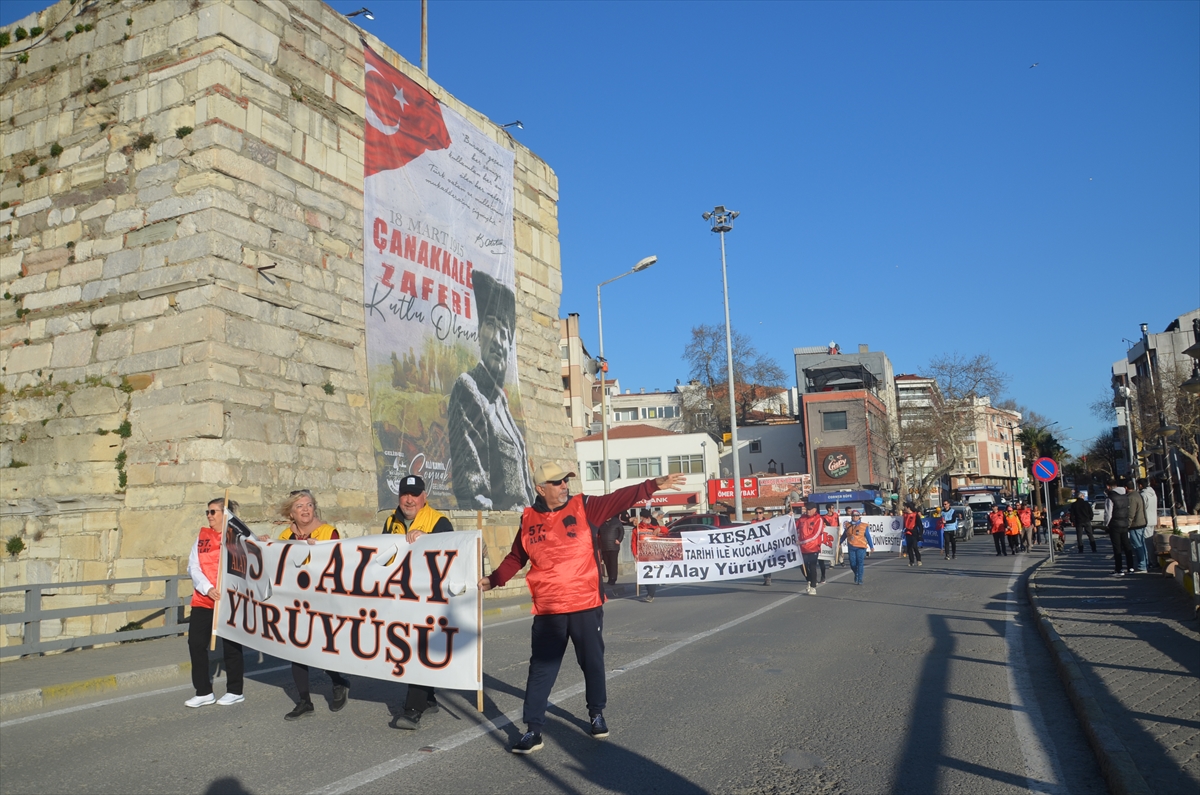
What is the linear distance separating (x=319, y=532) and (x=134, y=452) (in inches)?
315

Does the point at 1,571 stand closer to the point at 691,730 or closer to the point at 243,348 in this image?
the point at 243,348

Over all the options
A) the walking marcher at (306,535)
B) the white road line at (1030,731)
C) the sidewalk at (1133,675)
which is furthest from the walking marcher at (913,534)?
the walking marcher at (306,535)

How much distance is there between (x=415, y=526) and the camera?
715 centimetres

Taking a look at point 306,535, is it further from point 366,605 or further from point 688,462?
point 688,462

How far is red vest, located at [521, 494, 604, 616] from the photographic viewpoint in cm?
627

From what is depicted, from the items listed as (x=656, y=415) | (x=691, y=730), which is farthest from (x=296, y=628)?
(x=656, y=415)

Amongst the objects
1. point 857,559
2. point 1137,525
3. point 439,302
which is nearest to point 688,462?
point 857,559

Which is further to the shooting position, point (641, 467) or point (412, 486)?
point (641, 467)

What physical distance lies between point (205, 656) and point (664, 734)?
158 inches

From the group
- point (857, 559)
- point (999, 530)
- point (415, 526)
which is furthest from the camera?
point (999, 530)

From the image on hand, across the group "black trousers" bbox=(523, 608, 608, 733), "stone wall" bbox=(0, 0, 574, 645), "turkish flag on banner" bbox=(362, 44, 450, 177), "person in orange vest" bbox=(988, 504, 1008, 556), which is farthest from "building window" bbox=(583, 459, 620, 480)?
"black trousers" bbox=(523, 608, 608, 733)

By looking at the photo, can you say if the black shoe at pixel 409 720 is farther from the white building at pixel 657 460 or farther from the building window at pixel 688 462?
the building window at pixel 688 462

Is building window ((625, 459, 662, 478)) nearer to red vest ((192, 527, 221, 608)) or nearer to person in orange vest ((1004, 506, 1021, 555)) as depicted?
person in orange vest ((1004, 506, 1021, 555))

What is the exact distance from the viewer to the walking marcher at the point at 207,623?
7.66 meters
